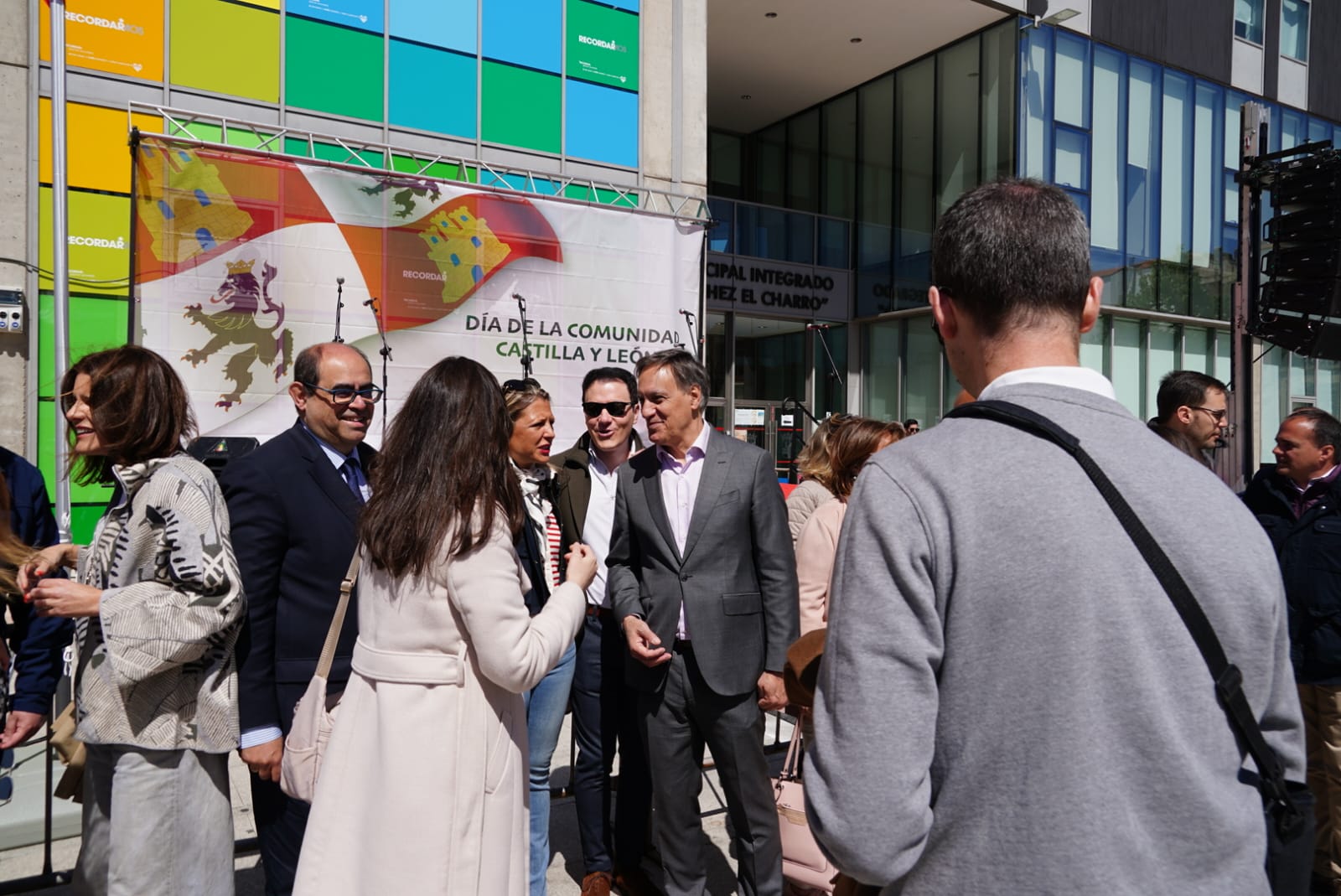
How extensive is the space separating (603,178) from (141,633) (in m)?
10.1

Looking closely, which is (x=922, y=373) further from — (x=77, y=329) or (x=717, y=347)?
(x=77, y=329)

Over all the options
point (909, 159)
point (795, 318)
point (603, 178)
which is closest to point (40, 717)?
point (603, 178)

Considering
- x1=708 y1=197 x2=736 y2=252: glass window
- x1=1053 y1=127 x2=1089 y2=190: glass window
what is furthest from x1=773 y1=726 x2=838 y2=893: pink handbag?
x1=1053 y1=127 x2=1089 y2=190: glass window

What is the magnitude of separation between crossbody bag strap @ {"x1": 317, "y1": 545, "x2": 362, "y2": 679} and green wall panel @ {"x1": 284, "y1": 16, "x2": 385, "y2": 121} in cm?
887

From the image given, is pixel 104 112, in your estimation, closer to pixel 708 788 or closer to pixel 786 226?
pixel 708 788

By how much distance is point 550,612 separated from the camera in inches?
93.0

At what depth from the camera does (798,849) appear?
3.31 meters

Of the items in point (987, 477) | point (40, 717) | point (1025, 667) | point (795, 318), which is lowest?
point (40, 717)

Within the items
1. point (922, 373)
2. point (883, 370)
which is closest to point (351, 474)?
point (922, 373)

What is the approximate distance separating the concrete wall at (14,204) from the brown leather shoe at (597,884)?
754 centimetres

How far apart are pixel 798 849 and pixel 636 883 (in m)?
0.78

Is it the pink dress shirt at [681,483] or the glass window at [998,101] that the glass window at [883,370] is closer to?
the glass window at [998,101]

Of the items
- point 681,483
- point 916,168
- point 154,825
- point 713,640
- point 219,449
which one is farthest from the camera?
point 916,168

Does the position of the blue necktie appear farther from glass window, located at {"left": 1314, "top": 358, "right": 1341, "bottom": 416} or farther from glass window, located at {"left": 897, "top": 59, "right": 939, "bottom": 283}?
glass window, located at {"left": 1314, "top": 358, "right": 1341, "bottom": 416}
